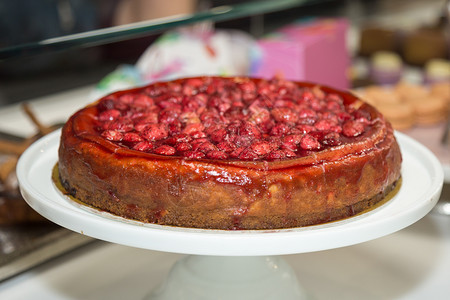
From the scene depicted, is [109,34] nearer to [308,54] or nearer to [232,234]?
[232,234]

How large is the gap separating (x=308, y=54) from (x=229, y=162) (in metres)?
1.28

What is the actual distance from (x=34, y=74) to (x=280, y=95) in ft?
6.76

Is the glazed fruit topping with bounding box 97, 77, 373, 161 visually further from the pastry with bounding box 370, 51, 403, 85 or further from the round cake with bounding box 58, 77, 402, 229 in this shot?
the pastry with bounding box 370, 51, 403, 85

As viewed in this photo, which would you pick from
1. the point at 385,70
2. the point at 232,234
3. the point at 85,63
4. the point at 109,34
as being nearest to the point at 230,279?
the point at 232,234

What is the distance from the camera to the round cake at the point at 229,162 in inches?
40.9

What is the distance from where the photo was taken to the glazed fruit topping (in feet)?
3.59

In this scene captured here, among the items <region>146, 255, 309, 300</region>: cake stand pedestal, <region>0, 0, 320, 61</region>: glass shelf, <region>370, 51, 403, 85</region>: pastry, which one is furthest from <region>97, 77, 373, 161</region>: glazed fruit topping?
<region>370, 51, 403, 85</region>: pastry

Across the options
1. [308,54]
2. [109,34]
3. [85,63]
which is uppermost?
[109,34]

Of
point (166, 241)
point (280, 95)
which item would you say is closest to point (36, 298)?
point (166, 241)

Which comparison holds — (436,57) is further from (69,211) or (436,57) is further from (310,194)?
(69,211)

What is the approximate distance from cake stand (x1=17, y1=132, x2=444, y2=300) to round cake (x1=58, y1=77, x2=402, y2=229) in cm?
3

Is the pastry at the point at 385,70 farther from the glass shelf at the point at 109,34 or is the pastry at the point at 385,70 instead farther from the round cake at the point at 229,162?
the round cake at the point at 229,162

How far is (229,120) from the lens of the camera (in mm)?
1222

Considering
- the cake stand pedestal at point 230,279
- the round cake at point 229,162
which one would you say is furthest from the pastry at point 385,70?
the cake stand pedestal at point 230,279
